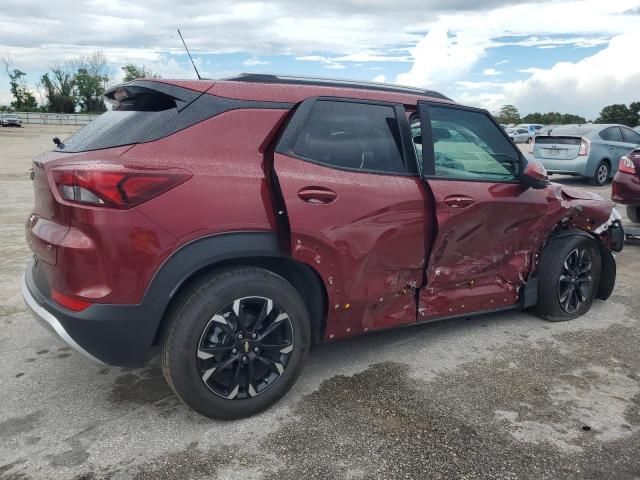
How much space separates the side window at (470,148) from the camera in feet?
11.6

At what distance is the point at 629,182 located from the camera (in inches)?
291

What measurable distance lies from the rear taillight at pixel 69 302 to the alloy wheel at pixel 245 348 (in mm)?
562

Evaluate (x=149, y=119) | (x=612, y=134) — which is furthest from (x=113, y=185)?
(x=612, y=134)

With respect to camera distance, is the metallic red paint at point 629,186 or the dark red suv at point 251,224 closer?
the dark red suv at point 251,224

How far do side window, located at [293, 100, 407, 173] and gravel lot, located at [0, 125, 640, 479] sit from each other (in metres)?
1.29

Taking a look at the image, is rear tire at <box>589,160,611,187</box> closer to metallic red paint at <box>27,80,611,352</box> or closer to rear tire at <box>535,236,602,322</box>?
rear tire at <box>535,236,602,322</box>

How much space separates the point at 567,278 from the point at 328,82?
2.42 meters

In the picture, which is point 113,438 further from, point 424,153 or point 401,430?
point 424,153

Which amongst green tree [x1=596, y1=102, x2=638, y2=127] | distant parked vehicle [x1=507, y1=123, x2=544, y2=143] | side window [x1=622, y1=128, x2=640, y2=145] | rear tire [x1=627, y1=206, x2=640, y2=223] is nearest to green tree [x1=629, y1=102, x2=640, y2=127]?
green tree [x1=596, y1=102, x2=638, y2=127]

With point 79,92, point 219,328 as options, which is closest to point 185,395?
point 219,328

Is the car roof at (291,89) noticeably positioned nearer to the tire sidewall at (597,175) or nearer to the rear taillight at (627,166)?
the rear taillight at (627,166)

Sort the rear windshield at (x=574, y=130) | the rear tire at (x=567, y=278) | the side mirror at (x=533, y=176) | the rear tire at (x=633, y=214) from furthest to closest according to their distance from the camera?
the rear windshield at (x=574, y=130) → the rear tire at (x=633, y=214) → the rear tire at (x=567, y=278) → the side mirror at (x=533, y=176)

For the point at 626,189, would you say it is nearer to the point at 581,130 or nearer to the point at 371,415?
the point at 371,415

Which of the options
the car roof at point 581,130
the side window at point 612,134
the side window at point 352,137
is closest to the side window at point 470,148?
the side window at point 352,137
